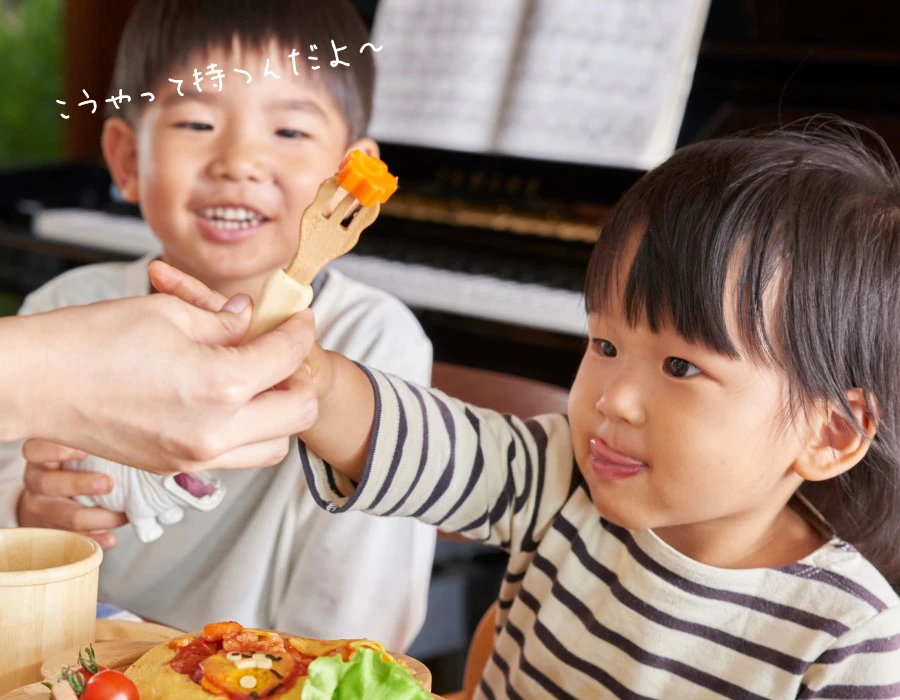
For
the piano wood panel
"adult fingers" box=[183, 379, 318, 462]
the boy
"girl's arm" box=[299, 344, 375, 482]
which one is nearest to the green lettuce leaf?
"adult fingers" box=[183, 379, 318, 462]

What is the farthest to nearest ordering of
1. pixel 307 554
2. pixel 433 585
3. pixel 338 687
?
pixel 433 585
pixel 307 554
pixel 338 687

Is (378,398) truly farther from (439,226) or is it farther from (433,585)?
(439,226)

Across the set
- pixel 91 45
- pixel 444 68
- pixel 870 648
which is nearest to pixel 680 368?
pixel 870 648

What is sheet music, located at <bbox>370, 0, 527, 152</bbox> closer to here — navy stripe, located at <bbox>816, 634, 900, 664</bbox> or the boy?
the boy

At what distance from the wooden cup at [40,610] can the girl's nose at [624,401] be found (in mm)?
391

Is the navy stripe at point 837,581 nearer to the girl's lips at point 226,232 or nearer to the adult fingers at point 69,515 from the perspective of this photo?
the adult fingers at point 69,515

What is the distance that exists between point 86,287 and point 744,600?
0.94 m

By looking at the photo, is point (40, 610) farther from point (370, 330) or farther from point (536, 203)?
point (536, 203)

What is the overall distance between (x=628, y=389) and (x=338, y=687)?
366 mm

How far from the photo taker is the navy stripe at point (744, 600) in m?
0.85

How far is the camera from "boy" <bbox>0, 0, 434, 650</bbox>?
3.83ft

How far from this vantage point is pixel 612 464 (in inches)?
33.7

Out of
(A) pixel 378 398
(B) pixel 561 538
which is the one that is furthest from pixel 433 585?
(A) pixel 378 398

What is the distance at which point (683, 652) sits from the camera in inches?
34.9
